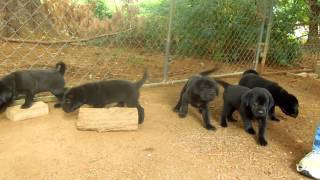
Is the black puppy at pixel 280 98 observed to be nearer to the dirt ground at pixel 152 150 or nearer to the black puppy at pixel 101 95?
the dirt ground at pixel 152 150

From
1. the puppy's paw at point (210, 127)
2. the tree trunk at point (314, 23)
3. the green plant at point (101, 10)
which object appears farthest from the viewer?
the tree trunk at point (314, 23)

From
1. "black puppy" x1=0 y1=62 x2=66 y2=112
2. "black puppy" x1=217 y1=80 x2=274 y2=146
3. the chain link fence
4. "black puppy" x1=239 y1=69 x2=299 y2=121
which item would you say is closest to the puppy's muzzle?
"black puppy" x1=217 y1=80 x2=274 y2=146

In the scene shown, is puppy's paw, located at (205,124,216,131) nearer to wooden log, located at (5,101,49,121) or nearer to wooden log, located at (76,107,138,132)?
wooden log, located at (76,107,138,132)

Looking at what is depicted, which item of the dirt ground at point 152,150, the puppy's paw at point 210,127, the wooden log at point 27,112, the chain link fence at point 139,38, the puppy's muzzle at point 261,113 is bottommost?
the dirt ground at point 152,150

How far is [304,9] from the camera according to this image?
9.46 m

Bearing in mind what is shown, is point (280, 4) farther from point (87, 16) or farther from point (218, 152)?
point (218, 152)

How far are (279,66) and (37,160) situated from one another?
21.8 ft

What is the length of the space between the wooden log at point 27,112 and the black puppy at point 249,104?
94.2 inches

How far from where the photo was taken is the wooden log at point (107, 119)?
490 cm

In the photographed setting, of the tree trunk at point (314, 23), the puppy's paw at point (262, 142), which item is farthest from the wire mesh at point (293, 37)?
the puppy's paw at point (262, 142)

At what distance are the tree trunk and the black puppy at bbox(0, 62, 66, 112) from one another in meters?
6.39

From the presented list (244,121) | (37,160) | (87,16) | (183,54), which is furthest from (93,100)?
(183,54)

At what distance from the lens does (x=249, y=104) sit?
4.96 metres

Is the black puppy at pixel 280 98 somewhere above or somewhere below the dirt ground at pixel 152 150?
above
